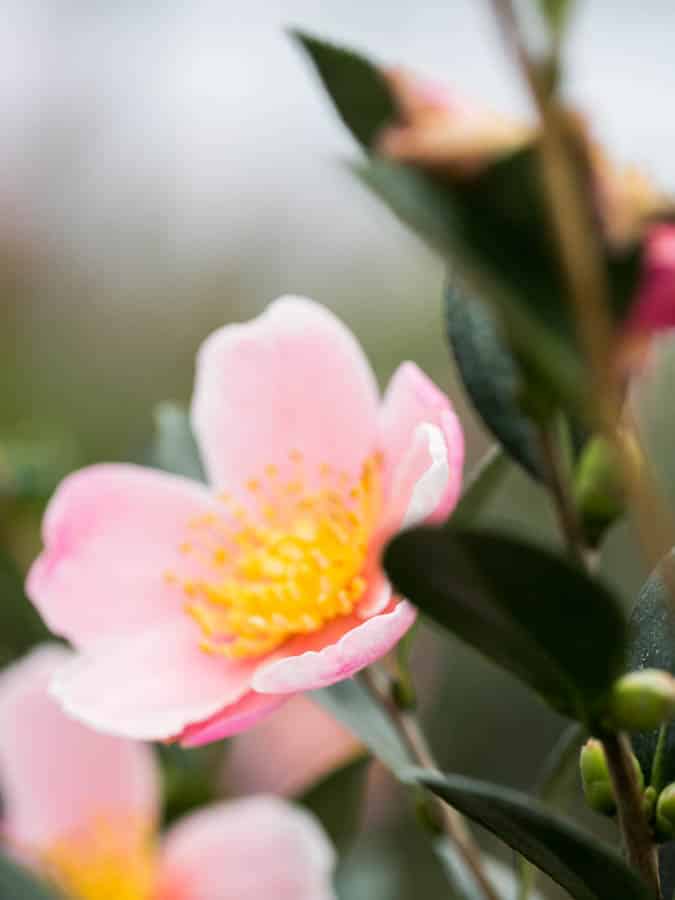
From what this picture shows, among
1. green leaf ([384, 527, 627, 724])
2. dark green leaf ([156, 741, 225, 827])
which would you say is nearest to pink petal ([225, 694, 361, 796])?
dark green leaf ([156, 741, 225, 827])

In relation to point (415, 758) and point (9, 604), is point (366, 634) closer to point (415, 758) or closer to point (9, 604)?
point (415, 758)

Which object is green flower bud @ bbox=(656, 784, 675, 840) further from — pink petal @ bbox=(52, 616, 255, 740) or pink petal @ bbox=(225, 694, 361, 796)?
pink petal @ bbox=(225, 694, 361, 796)

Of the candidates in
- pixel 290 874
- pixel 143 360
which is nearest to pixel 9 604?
pixel 290 874

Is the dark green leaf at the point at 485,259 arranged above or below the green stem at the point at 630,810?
above

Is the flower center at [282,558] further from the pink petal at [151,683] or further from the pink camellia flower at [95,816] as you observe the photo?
the pink camellia flower at [95,816]

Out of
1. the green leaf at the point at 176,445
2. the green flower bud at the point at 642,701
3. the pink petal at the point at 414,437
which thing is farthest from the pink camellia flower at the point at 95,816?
the green flower bud at the point at 642,701

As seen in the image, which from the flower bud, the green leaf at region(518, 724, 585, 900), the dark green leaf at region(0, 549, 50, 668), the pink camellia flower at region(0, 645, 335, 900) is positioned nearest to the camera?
the flower bud
